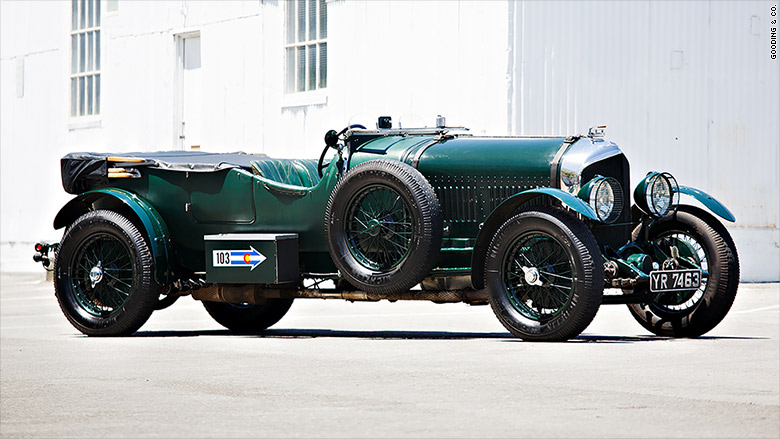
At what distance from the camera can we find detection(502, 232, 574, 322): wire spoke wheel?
8.24 metres

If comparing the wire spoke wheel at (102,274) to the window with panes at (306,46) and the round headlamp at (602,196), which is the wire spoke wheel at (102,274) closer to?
the round headlamp at (602,196)

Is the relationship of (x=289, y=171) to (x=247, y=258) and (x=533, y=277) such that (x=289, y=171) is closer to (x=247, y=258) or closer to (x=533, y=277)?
(x=247, y=258)

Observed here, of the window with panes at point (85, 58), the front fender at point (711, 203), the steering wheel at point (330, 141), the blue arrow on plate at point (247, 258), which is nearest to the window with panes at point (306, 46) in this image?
the window with panes at point (85, 58)

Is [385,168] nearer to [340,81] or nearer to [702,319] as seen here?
[702,319]

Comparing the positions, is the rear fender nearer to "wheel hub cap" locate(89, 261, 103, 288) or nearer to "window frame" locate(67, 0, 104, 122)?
"wheel hub cap" locate(89, 261, 103, 288)

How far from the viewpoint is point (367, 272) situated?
8836mm

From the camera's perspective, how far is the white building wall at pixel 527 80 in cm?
1588

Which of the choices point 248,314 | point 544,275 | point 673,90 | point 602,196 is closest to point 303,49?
point 673,90

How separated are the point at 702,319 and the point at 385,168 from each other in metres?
2.45

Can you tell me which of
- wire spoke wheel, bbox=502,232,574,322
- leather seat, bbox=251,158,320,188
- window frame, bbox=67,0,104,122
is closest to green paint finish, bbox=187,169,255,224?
leather seat, bbox=251,158,320,188

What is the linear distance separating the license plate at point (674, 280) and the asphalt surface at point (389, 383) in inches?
15.0

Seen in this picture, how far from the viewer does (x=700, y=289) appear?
29.7 feet

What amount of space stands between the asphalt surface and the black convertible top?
1231mm

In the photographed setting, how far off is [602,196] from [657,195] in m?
0.71
